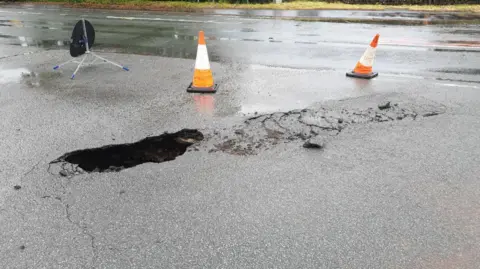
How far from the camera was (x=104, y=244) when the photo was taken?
8.97 ft

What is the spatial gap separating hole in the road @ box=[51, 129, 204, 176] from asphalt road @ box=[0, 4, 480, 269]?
0.50 feet

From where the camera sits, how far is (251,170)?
12.3 ft

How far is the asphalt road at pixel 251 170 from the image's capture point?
2.71 metres

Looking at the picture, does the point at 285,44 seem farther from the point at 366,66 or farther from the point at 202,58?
the point at 202,58

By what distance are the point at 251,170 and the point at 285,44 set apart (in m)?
7.34

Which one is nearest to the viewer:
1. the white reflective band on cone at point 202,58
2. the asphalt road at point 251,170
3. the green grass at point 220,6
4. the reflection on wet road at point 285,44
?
the asphalt road at point 251,170

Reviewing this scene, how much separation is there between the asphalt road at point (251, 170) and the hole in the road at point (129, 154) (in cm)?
15

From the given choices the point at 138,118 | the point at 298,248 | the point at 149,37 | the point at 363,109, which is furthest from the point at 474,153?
the point at 149,37

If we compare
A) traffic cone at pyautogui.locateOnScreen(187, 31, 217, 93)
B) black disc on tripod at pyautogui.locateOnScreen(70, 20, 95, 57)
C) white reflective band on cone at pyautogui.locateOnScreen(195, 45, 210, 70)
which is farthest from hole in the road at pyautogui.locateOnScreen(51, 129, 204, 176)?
black disc on tripod at pyautogui.locateOnScreen(70, 20, 95, 57)

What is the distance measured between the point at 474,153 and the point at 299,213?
2605 millimetres

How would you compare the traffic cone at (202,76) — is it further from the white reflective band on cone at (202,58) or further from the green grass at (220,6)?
the green grass at (220,6)

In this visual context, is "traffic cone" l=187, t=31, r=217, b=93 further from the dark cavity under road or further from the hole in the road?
the hole in the road

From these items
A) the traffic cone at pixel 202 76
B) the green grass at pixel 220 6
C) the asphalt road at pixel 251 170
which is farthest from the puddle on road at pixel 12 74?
the green grass at pixel 220 6

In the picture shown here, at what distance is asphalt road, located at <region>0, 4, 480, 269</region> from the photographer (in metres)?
2.71
